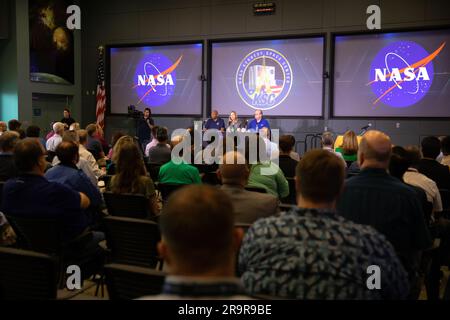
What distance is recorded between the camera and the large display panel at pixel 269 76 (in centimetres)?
1162

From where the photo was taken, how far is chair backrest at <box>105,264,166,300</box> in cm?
181

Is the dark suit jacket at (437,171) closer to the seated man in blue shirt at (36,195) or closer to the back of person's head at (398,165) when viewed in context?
the back of person's head at (398,165)

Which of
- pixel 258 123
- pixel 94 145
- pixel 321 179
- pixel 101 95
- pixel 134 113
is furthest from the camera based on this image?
pixel 101 95

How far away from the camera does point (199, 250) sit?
1.13m

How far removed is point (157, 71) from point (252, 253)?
40.1 feet

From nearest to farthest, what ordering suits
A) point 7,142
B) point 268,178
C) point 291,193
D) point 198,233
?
point 198,233 → point 268,178 → point 7,142 → point 291,193

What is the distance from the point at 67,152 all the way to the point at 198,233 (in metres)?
2.82

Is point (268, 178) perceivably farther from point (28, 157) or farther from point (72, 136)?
point (72, 136)

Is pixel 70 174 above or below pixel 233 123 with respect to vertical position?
below

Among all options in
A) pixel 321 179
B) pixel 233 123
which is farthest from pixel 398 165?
pixel 233 123

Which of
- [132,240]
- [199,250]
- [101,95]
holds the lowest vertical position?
[132,240]

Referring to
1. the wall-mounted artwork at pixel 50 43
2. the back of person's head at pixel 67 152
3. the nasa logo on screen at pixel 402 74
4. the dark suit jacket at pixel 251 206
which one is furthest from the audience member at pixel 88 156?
the wall-mounted artwork at pixel 50 43

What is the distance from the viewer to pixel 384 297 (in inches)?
66.9
